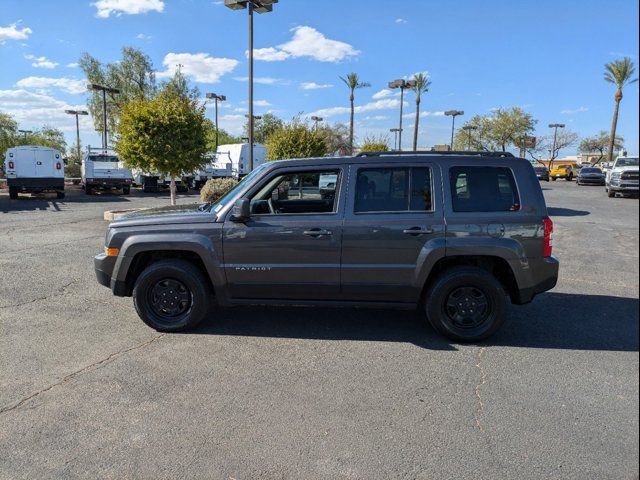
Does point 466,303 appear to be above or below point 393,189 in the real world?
below

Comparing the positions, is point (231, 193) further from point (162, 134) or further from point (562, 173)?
point (562, 173)

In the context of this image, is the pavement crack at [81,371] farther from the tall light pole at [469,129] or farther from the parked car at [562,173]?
the tall light pole at [469,129]

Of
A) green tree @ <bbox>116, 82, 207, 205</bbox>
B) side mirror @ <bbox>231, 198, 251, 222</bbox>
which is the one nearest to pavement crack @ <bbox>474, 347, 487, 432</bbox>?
side mirror @ <bbox>231, 198, 251, 222</bbox>

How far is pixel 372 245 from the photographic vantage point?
473 centimetres

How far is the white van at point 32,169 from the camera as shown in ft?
69.8

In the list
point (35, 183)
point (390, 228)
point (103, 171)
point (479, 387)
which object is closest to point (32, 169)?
point (35, 183)

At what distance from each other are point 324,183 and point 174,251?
177 centimetres

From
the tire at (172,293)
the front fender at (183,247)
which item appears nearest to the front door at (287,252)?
the front fender at (183,247)

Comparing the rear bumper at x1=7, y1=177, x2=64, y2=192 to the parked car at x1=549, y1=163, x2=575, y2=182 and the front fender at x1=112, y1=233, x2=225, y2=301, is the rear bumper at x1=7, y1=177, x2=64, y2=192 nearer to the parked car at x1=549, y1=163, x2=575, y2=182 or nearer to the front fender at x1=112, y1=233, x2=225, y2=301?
the front fender at x1=112, y1=233, x2=225, y2=301

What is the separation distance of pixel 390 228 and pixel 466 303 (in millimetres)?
1092

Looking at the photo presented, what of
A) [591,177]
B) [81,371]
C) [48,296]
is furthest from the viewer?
[591,177]

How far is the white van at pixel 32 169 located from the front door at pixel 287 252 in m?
20.7

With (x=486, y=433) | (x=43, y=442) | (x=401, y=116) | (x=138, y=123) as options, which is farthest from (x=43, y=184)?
(x=401, y=116)

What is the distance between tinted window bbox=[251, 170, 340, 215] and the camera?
4988 mm
